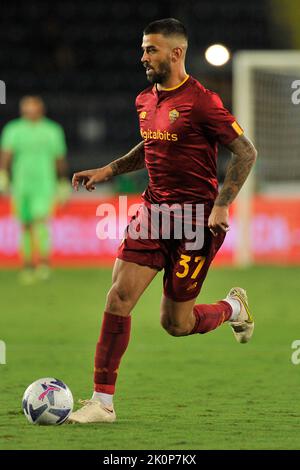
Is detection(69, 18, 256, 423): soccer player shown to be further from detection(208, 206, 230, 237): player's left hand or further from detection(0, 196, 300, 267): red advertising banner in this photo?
detection(0, 196, 300, 267): red advertising banner

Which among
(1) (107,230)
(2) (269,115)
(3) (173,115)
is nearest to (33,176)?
(1) (107,230)

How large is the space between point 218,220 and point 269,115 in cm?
1021

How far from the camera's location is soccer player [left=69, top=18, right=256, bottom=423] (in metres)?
5.82

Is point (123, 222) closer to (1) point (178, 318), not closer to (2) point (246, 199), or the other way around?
(2) point (246, 199)

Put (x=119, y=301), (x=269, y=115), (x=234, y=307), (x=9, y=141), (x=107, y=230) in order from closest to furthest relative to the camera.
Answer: (x=119, y=301) < (x=234, y=307) < (x=9, y=141) < (x=107, y=230) < (x=269, y=115)

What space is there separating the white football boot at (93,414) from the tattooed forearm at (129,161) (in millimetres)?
1346

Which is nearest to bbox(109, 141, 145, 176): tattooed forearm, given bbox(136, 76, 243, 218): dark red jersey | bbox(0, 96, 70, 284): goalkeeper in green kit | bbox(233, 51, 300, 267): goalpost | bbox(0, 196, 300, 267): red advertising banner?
bbox(136, 76, 243, 218): dark red jersey

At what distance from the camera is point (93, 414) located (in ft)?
18.7

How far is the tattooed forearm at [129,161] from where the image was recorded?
6.39m

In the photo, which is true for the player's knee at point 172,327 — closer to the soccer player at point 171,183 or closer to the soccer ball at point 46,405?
the soccer player at point 171,183

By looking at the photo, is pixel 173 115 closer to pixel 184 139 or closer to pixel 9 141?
pixel 184 139

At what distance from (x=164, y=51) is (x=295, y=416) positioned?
199cm

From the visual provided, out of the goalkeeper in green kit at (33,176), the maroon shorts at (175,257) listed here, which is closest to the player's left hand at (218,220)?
the maroon shorts at (175,257)

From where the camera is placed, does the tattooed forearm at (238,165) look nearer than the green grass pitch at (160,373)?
No
